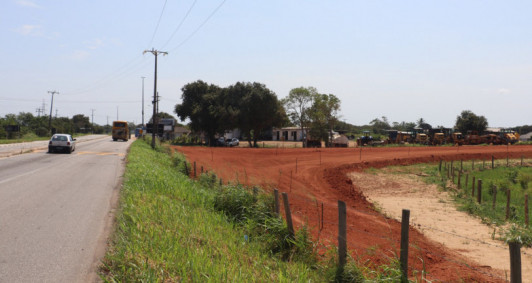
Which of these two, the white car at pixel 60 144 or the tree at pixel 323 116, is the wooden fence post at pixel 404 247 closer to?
the white car at pixel 60 144

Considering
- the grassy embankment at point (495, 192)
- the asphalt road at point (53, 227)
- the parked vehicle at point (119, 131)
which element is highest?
the parked vehicle at point (119, 131)

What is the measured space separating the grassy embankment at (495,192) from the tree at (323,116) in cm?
2993

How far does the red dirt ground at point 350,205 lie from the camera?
9211mm

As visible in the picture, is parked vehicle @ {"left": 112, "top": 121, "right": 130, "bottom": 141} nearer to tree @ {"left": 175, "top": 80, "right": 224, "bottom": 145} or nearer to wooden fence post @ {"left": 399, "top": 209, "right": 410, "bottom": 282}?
tree @ {"left": 175, "top": 80, "right": 224, "bottom": 145}

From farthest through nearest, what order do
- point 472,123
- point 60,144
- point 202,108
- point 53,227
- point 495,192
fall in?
point 472,123 → point 202,108 → point 60,144 → point 495,192 → point 53,227

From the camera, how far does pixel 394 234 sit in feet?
44.3

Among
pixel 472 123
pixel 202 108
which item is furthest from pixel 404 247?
pixel 472 123

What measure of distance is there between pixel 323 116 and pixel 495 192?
48925 mm

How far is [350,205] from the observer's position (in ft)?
64.8

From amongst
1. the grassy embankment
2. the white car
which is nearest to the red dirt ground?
the grassy embankment

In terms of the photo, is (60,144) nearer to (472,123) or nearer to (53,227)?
(53,227)

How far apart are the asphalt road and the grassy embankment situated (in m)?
12.4

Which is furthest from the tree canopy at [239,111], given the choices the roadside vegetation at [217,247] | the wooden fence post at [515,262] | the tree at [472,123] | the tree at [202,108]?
the wooden fence post at [515,262]

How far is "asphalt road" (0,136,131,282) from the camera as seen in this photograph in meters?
6.19
